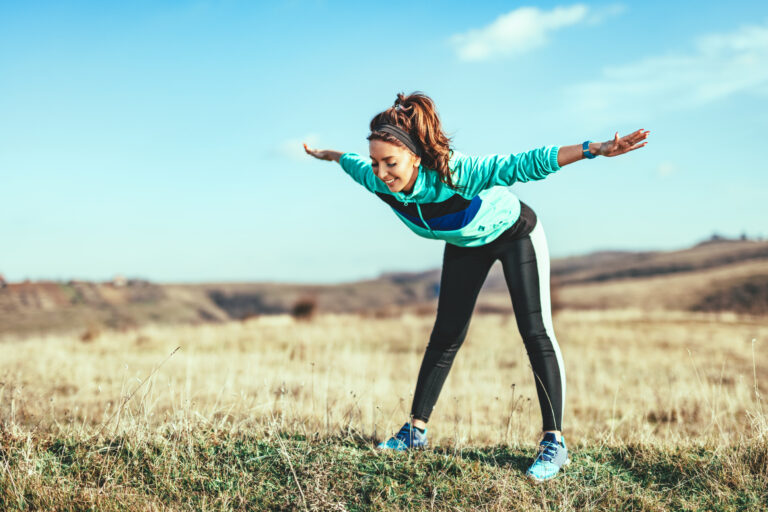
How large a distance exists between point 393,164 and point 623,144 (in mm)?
1274

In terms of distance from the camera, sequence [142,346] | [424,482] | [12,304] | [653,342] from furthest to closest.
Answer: [12,304] → [653,342] → [142,346] → [424,482]

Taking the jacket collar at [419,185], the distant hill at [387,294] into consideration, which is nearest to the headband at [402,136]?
the jacket collar at [419,185]

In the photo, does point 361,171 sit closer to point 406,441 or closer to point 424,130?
point 424,130

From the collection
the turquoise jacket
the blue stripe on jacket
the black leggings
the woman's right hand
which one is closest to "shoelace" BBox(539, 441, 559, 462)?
the black leggings

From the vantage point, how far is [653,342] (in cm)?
1488

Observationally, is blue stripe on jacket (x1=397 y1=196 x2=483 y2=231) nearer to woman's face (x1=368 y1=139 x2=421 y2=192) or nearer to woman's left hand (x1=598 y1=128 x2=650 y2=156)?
woman's face (x1=368 y1=139 x2=421 y2=192)

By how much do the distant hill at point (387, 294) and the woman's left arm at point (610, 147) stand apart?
46.2ft

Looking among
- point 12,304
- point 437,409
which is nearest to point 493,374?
point 437,409

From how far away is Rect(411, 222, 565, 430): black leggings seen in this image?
12.3 ft

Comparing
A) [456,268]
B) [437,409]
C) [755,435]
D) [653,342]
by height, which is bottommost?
[653,342]

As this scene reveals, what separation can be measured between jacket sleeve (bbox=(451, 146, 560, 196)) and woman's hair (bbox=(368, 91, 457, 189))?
0.26 ft

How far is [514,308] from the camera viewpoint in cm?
382

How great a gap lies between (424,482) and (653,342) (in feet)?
43.7

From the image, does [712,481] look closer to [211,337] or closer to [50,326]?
[211,337]
